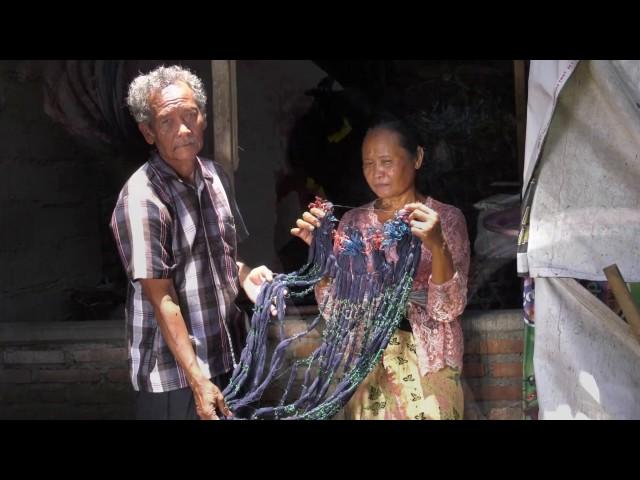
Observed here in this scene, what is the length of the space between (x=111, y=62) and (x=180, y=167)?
1.05m

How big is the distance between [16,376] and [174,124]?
170cm

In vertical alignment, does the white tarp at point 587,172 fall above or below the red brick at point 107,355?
above

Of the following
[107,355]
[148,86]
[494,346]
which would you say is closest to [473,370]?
[494,346]

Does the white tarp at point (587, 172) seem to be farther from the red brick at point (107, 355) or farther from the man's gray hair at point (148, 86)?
the red brick at point (107, 355)

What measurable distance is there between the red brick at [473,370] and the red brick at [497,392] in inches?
2.3

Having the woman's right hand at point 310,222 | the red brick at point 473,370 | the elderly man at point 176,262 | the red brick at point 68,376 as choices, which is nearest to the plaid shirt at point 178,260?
the elderly man at point 176,262

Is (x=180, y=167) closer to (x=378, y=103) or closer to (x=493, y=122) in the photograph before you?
(x=378, y=103)

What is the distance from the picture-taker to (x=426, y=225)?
3.83 metres

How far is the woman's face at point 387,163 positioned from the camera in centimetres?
403

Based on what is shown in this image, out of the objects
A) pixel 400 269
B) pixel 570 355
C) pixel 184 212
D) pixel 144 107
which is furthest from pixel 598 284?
pixel 144 107

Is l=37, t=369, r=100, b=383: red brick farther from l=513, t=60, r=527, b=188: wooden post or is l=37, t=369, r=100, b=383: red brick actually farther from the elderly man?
l=513, t=60, r=527, b=188: wooden post

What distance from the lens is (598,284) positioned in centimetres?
399

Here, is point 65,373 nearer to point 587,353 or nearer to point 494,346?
point 494,346

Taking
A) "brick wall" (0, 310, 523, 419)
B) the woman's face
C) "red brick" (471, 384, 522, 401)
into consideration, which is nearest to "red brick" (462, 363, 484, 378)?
"red brick" (471, 384, 522, 401)
